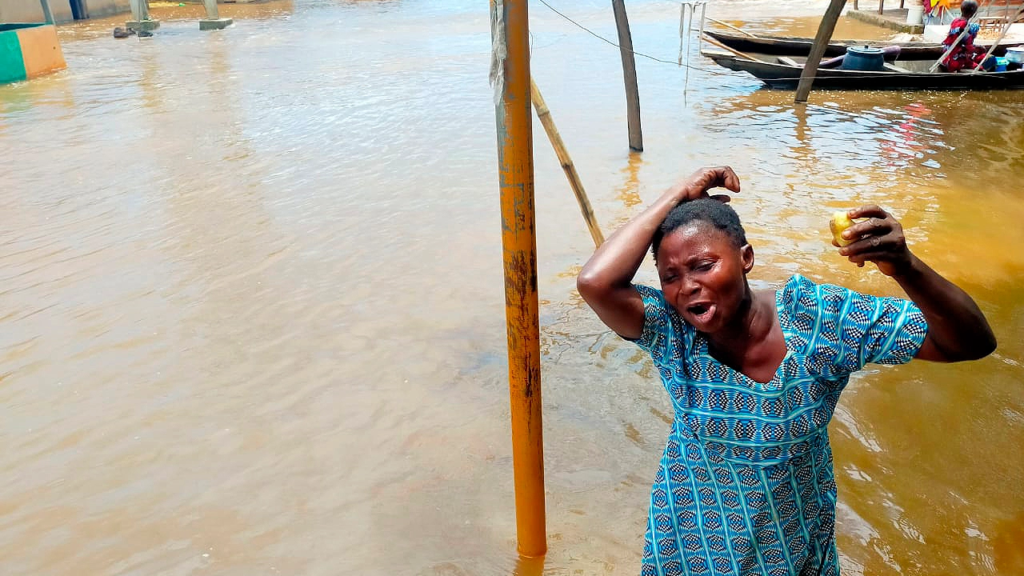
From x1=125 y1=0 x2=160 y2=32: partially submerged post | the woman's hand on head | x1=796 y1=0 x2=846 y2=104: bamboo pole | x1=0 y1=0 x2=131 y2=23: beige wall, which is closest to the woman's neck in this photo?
the woman's hand on head

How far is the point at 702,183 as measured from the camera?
5.44 ft

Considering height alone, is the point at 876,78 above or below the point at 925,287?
below

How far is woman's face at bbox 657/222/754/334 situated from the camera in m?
1.51

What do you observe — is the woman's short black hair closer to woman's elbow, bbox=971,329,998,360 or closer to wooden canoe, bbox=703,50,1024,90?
woman's elbow, bbox=971,329,998,360

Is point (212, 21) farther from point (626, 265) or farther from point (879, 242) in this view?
point (879, 242)

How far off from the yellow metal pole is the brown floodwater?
66 cm

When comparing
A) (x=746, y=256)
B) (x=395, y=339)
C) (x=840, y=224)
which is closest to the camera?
(x=840, y=224)

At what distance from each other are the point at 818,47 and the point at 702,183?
9.71m

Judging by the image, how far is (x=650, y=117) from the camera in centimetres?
1030

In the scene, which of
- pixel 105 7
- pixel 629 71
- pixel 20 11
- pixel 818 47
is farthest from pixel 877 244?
pixel 105 7

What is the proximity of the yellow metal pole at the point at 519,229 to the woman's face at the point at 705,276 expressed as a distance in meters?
0.52

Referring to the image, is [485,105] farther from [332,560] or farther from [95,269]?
[332,560]

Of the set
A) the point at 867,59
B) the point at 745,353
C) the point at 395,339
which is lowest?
the point at 395,339

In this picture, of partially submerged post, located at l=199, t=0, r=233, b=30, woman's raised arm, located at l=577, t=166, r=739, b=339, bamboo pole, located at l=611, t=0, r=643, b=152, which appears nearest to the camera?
woman's raised arm, located at l=577, t=166, r=739, b=339
